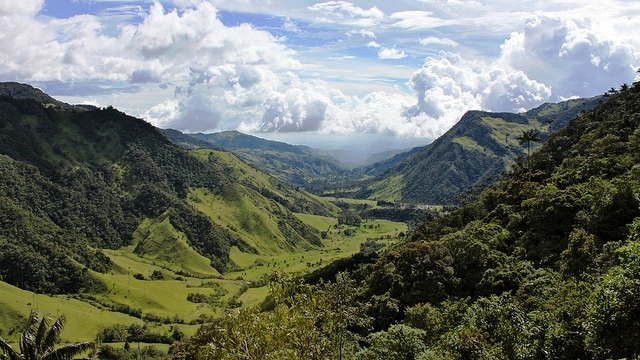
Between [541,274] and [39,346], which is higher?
[39,346]

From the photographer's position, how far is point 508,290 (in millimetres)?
51531

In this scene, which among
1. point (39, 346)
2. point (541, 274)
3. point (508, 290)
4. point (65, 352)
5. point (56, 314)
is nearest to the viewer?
point (39, 346)

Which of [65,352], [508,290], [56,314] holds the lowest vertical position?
[56,314]

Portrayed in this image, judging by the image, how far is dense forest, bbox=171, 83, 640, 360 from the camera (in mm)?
21047

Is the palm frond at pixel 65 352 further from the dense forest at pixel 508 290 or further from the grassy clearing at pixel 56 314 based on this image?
the grassy clearing at pixel 56 314

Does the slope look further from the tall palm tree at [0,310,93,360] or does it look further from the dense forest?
the tall palm tree at [0,310,93,360]

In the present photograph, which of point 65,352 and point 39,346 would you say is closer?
point 39,346

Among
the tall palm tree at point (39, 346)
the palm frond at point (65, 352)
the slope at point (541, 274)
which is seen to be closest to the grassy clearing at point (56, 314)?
the slope at point (541, 274)

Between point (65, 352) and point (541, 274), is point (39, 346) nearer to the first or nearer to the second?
point (65, 352)

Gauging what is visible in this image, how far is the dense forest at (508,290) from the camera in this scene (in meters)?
21.0

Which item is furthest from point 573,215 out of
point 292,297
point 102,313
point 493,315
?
point 102,313

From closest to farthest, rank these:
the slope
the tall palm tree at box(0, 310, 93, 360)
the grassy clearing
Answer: the slope → the tall palm tree at box(0, 310, 93, 360) → the grassy clearing

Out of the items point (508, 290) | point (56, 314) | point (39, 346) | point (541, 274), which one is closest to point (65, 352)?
point (39, 346)

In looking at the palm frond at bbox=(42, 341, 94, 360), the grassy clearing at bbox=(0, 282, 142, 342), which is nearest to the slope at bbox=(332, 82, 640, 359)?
the palm frond at bbox=(42, 341, 94, 360)
